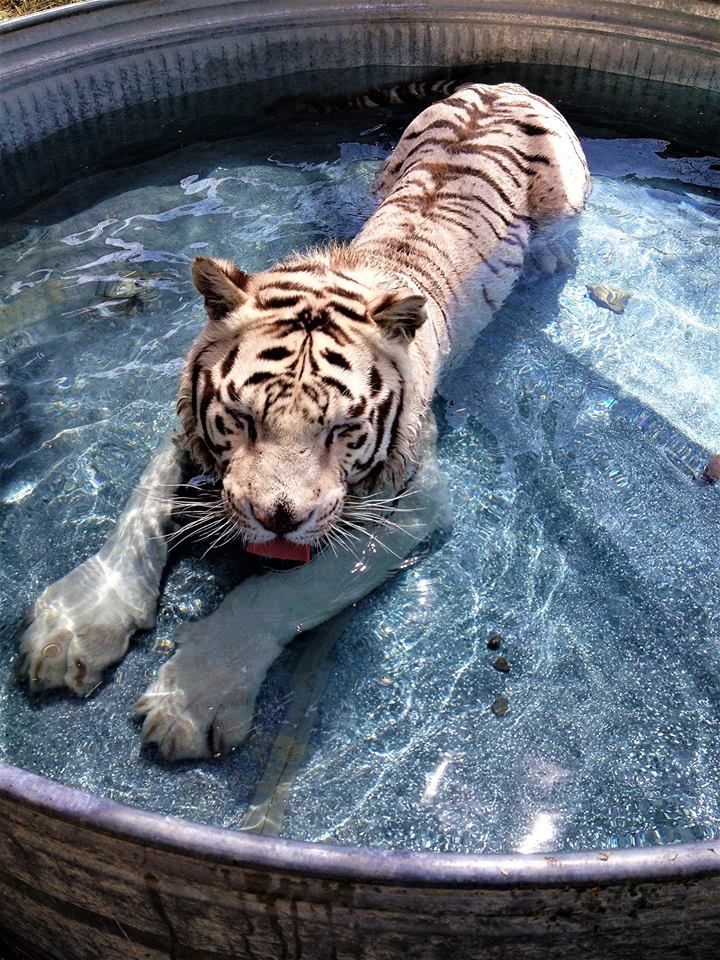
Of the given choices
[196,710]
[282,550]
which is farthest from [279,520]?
[196,710]

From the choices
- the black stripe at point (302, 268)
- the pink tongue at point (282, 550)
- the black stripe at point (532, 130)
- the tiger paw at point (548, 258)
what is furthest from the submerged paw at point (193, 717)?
the black stripe at point (532, 130)

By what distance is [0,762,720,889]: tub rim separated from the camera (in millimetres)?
1106

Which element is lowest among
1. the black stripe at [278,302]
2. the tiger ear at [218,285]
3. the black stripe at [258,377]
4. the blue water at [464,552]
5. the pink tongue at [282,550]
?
the blue water at [464,552]

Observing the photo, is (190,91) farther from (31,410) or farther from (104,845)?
(104,845)

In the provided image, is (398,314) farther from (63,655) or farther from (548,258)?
(548,258)

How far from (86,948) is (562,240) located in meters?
2.92

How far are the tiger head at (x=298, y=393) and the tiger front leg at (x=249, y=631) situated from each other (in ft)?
0.46

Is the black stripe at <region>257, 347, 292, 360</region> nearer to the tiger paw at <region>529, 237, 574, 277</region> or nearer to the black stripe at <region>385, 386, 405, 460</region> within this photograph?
the black stripe at <region>385, 386, 405, 460</region>

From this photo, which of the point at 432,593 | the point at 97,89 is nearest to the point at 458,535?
the point at 432,593

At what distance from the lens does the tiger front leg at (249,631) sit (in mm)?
1893

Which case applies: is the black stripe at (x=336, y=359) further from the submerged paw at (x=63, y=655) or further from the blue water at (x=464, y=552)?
the submerged paw at (x=63, y=655)

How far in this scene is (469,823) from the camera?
6.01 feet

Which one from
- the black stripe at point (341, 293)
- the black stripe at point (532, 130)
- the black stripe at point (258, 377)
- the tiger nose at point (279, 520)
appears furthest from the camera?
the black stripe at point (532, 130)

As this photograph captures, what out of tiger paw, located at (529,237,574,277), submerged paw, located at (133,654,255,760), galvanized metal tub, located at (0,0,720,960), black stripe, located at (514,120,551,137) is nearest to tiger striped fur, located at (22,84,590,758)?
submerged paw, located at (133,654,255,760)
